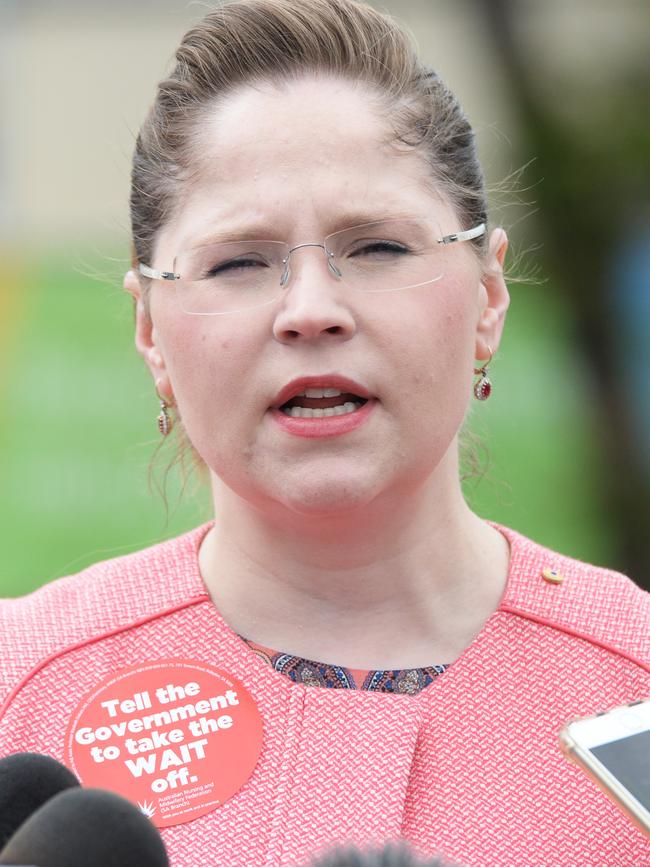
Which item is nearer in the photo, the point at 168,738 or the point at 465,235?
the point at 168,738

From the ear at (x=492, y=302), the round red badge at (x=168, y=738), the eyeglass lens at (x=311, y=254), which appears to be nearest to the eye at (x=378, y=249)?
the eyeglass lens at (x=311, y=254)

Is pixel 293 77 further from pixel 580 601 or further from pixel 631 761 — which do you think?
pixel 631 761

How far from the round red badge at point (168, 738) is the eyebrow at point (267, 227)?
0.64 meters

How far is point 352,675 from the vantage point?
6.45ft

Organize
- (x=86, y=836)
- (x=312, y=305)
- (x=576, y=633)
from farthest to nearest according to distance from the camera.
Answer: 1. (x=576, y=633)
2. (x=312, y=305)
3. (x=86, y=836)

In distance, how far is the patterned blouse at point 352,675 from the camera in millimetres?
1953

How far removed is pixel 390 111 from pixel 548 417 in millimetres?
6103

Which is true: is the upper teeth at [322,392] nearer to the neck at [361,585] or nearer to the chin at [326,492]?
the chin at [326,492]

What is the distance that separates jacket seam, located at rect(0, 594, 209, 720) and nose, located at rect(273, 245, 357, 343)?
483 millimetres

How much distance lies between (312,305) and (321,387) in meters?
0.12

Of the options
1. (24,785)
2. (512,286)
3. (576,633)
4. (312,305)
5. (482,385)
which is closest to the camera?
(24,785)

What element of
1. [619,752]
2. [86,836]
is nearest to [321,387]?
[619,752]

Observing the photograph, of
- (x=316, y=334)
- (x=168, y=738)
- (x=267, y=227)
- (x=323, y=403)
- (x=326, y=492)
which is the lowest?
(x=168, y=738)

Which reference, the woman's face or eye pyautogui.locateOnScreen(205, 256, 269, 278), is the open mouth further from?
eye pyautogui.locateOnScreen(205, 256, 269, 278)
